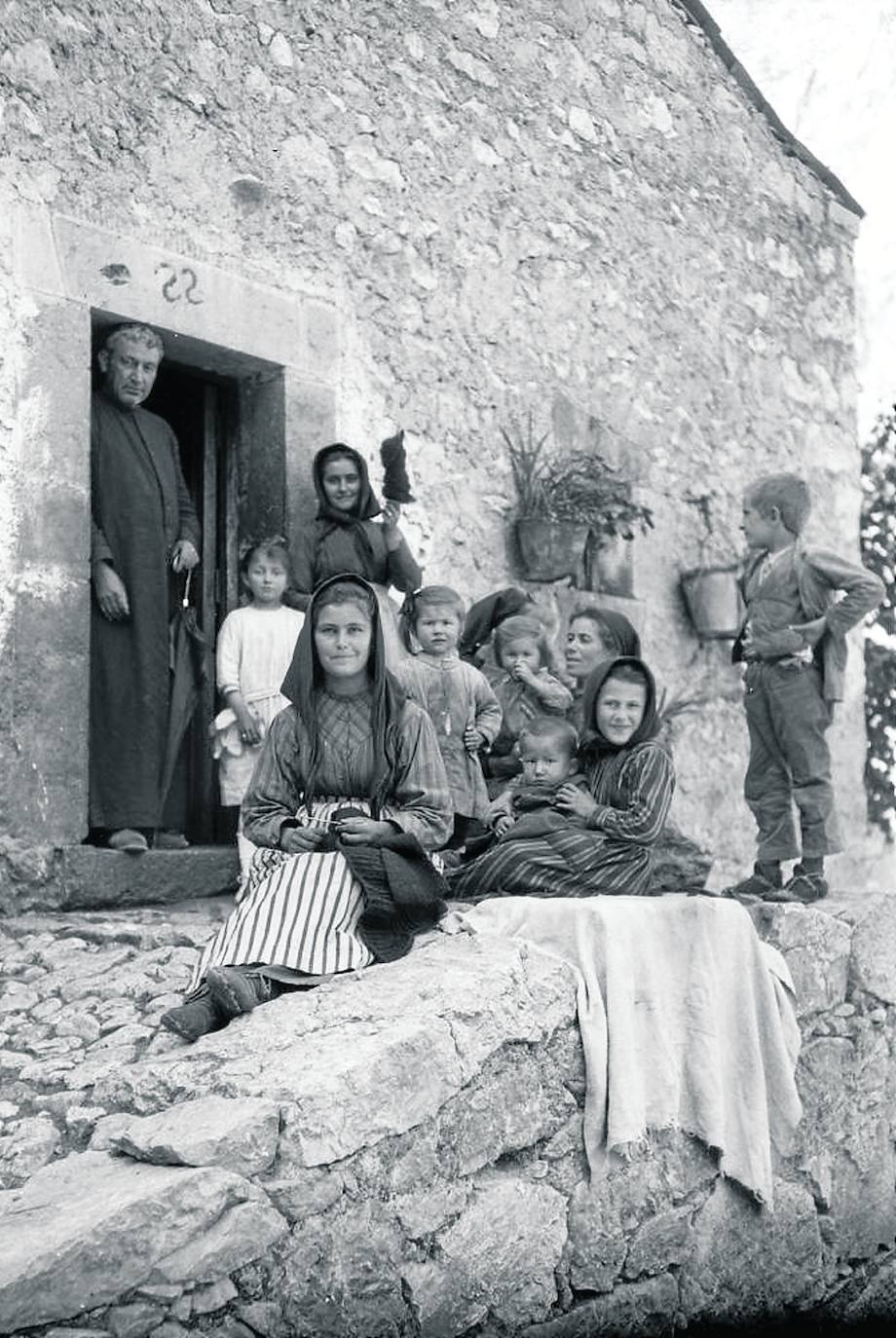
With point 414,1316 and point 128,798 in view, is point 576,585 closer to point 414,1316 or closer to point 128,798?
point 128,798

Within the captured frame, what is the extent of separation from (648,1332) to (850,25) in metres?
13.4

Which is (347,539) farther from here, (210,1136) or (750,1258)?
(210,1136)

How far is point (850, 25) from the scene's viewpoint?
1506cm

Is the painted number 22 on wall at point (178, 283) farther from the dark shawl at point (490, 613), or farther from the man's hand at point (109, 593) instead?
the dark shawl at point (490, 613)

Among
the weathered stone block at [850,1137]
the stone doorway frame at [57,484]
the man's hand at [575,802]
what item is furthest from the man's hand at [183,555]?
the weathered stone block at [850,1137]

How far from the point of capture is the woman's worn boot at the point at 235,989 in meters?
4.04

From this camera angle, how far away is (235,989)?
4035mm

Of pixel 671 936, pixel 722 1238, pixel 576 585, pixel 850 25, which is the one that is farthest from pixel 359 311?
pixel 850 25

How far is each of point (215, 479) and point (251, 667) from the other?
1.11 meters

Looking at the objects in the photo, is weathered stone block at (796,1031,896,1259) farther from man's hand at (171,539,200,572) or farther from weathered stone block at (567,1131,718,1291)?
man's hand at (171,539,200,572)

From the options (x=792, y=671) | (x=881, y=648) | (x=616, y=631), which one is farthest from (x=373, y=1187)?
(x=881, y=648)

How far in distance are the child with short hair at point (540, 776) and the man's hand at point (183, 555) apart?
141 centimetres

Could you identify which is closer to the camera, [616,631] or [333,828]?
[333,828]

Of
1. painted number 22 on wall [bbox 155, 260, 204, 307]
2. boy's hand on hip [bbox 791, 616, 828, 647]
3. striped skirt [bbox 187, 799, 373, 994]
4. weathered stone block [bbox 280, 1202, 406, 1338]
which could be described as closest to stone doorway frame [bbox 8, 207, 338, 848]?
painted number 22 on wall [bbox 155, 260, 204, 307]
